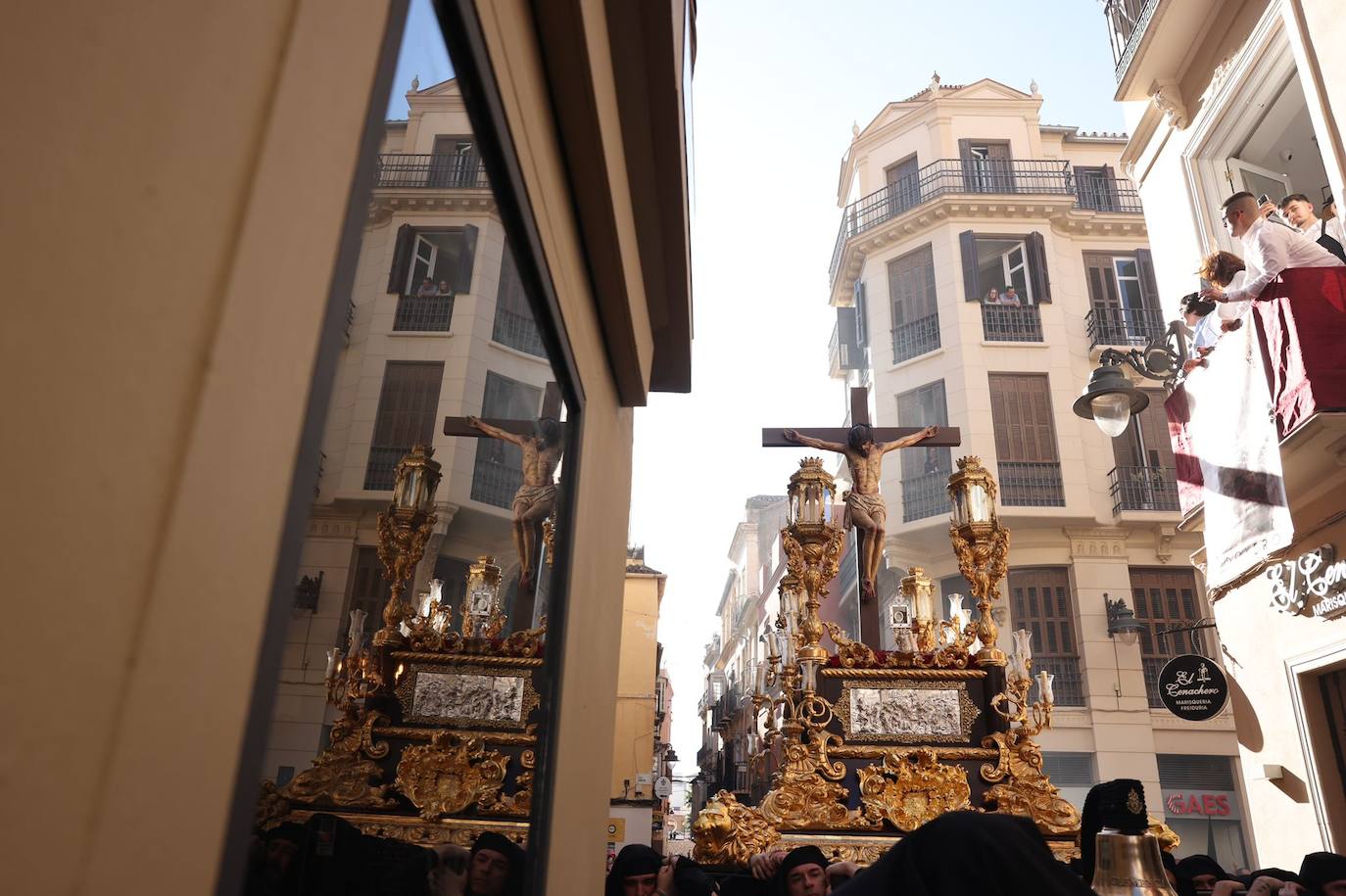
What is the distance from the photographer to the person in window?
813 cm

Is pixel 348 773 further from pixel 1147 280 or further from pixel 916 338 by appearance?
pixel 1147 280

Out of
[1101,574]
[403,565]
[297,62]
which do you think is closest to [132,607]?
[297,62]

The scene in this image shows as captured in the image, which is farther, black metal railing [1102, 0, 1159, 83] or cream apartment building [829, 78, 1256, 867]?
cream apartment building [829, 78, 1256, 867]

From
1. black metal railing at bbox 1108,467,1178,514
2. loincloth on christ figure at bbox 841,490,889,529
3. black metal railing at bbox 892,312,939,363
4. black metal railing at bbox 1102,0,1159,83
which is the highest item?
black metal railing at bbox 892,312,939,363

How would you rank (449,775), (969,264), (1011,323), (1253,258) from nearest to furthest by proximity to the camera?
(449,775)
(1253,258)
(1011,323)
(969,264)

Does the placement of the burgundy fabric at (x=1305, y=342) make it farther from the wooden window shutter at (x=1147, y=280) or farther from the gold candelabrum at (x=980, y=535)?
the wooden window shutter at (x=1147, y=280)

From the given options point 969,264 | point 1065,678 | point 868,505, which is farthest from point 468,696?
point 969,264

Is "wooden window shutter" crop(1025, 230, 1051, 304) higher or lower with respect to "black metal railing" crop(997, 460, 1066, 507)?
higher

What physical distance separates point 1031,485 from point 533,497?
1925 cm

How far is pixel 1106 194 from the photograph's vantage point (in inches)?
910

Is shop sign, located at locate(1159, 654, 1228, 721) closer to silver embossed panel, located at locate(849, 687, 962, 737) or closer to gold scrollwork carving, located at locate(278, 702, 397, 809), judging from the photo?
silver embossed panel, located at locate(849, 687, 962, 737)

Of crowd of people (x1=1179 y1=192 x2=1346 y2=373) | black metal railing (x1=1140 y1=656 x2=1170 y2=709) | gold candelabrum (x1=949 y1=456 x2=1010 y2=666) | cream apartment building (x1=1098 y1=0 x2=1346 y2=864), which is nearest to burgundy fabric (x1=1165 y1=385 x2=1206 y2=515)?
cream apartment building (x1=1098 y1=0 x2=1346 y2=864)

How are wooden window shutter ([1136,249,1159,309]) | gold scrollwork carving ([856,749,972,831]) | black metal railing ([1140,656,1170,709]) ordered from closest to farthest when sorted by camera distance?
gold scrollwork carving ([856,749,972,831]), black metal railing ([1140,656,1170,709]), wooden window shutter ([1136,249,1159,309])

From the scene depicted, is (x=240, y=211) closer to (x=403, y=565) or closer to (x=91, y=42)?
(x=91, y=42)
